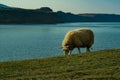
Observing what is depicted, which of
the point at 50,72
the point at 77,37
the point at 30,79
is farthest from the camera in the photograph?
the point at 77,37

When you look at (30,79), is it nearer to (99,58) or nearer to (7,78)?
(7,78)

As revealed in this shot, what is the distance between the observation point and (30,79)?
15766 millimetres

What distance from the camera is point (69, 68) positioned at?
18062 millimetres

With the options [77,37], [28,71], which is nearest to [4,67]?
[28,71]

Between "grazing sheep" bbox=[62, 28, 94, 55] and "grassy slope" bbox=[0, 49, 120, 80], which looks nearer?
"grassy slope" bbox=[0, 49, 120, 80]

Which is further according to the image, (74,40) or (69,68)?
(74,40)

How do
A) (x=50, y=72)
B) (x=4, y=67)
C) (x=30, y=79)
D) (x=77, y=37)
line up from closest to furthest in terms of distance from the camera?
1. (x=30, y=79)
2. (x=50, y=72)
3. (x=4, y=67)
4. (x=77, y=37)

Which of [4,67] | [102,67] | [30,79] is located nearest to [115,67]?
[102,67]

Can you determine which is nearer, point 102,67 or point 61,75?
point 61,75

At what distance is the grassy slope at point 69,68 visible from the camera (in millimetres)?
15914

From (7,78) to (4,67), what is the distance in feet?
11.5

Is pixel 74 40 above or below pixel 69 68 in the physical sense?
below

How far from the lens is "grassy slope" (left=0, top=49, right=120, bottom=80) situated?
15.9 meters

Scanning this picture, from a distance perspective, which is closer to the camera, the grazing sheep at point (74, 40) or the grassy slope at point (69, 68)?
the grassy slope at point (69, 68)
